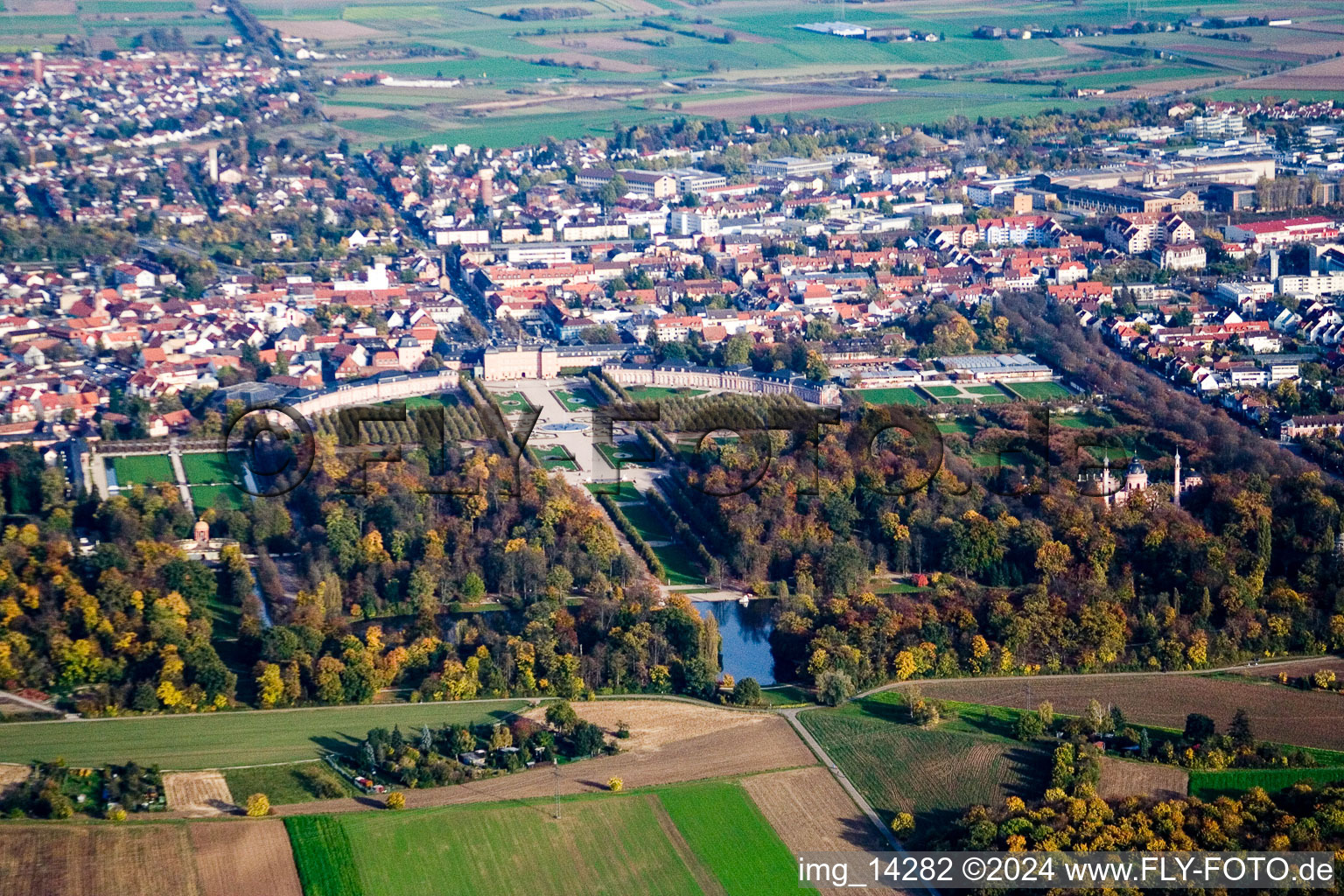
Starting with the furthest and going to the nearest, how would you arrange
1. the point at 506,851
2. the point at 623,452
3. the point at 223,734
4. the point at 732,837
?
the point at 623,452, the point at 223,734, the point at 732,837, the point at 506,851

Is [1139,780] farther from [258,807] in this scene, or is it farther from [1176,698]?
[258,807]

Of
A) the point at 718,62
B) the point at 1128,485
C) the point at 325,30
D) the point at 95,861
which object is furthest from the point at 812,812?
the point at 325,30

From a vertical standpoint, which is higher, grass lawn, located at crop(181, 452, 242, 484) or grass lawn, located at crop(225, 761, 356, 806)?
grass lawn, located at crop(181, 452, 242, 484)

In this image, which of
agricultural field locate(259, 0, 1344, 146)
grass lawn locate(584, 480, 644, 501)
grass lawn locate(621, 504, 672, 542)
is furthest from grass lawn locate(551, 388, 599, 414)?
agricultural field locate(259, 0, 1344, 146)

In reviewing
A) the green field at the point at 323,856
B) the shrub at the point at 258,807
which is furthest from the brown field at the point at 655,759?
the green field at the point at 323,856

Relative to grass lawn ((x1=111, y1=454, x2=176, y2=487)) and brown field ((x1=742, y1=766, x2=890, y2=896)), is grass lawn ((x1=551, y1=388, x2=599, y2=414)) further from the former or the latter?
brown field ((x1=742, y1=766, x2=890, y2=896))

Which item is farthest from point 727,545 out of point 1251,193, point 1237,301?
point 1251,193
